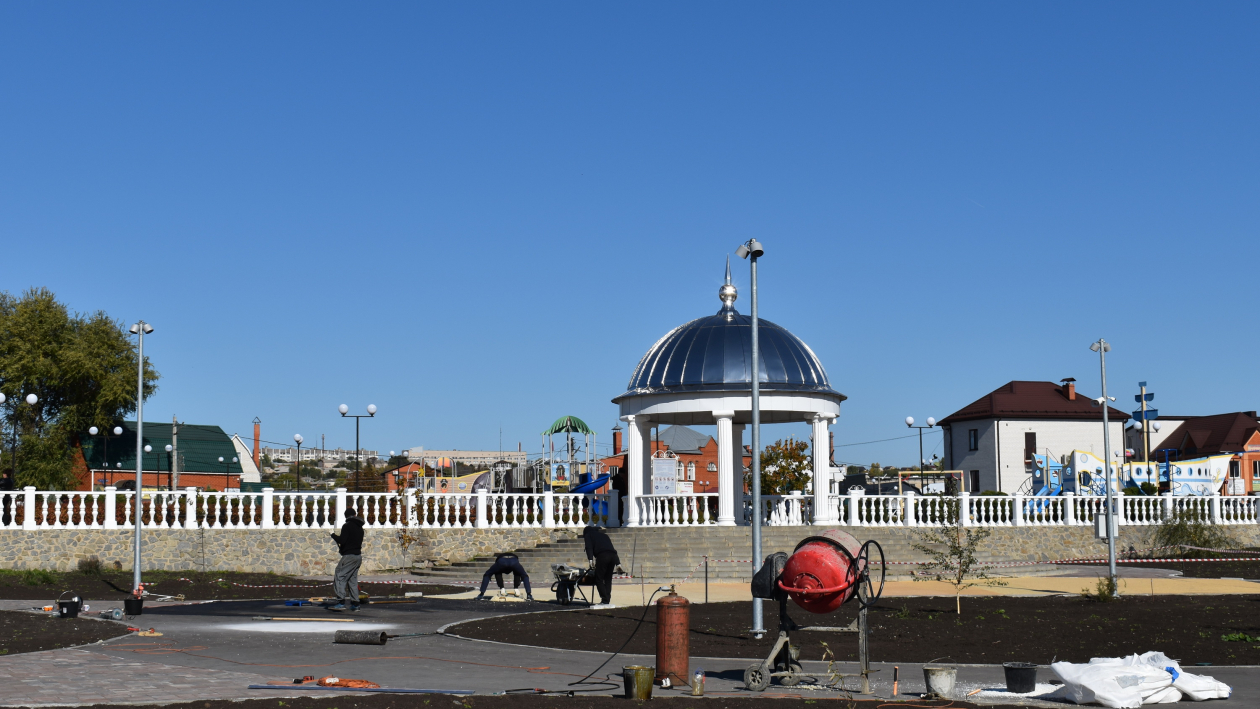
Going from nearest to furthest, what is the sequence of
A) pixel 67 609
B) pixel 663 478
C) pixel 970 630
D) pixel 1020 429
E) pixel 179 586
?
pixel 970 630 < pixel 67 609 < pixel 179 586 < pixel 663 478 < pixel 1020 429

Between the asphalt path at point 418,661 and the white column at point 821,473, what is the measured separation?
1425cm

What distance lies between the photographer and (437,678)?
11.1 meters

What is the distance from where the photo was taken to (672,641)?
35.7 ft

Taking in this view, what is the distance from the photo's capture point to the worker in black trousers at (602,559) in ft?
63.6

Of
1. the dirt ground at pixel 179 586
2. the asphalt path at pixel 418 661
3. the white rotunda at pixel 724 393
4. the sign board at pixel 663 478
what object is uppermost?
the white rotunda at pixel 724 393

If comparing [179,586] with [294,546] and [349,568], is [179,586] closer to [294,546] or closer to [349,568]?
[294,546]

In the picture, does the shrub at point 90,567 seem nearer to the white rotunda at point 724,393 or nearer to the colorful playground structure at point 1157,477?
the white rotunda at point 724,393

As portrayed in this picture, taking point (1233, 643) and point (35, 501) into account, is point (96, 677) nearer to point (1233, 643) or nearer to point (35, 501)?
point (1233, 643)

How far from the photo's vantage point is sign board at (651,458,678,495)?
30500 millimetres

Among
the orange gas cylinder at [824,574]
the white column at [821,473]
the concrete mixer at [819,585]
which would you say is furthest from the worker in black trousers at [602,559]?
the white column at [821,473]

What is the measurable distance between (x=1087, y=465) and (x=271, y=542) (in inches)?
1139

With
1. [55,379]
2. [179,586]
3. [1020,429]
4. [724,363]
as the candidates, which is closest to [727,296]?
[724,363]

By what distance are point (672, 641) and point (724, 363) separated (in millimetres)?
18388

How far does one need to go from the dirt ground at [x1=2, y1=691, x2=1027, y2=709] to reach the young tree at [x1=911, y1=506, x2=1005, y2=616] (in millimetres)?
8040
